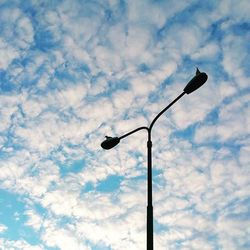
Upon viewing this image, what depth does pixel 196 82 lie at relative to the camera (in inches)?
449

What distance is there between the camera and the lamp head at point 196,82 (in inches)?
446

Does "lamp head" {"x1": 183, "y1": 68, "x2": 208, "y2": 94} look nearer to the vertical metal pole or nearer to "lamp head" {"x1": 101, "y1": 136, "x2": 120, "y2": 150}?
the vertical metal pole

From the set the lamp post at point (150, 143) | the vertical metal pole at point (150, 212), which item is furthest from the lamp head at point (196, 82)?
the vertical metal pole at point (150, 212)

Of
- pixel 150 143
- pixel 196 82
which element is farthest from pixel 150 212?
pixel 196 82

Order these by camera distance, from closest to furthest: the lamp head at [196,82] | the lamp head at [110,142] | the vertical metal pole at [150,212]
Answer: the vertical metal pole at [150,212] → the lamp head at [196,82] → the lamp head at [110,142]

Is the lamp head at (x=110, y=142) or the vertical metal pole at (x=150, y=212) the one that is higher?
the lamp head at (x=110, y=142)

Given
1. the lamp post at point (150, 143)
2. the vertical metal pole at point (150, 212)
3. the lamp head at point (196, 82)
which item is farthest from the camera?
the lamp head at point (196, 82)

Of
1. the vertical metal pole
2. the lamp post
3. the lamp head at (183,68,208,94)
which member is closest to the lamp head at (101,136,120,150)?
the lamp post

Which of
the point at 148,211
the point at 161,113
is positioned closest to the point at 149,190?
the point at 148,211

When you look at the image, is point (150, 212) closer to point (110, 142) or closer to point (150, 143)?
point (150, 143)

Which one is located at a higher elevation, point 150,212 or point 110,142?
point 110,142

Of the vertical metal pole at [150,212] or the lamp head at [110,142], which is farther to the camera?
the lamp head at [110,142]

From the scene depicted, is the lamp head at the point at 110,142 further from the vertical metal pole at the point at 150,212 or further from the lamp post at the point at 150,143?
the vertical metal pole at the point at 150,212

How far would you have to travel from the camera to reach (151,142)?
11688 millimetres
